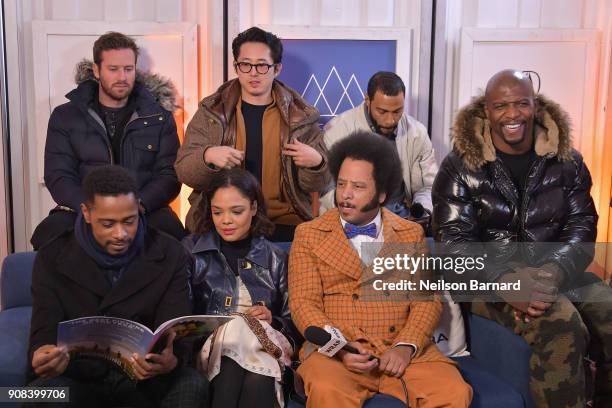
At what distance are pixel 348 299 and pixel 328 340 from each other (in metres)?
0.27

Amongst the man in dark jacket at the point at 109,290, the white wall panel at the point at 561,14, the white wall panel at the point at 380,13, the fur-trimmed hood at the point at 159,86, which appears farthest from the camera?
the white wall panel at the point at 561,14

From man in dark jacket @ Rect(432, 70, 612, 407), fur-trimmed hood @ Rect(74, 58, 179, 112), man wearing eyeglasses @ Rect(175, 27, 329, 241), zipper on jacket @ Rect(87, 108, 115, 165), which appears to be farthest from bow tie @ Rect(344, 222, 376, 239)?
fur-trimmed hood @ Rect(74, 58, 179, 112)

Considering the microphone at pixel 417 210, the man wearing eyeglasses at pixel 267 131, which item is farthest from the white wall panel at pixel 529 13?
the man wearing eyeglasses at pixel 267 131

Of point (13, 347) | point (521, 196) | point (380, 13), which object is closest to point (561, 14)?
point (380, 13)

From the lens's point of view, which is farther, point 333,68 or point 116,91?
point 333,68

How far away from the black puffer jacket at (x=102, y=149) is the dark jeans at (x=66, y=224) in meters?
0.05

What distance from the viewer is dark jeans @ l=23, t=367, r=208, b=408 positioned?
244 cm

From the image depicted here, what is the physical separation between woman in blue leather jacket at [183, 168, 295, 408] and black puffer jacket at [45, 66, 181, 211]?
0.88 meters

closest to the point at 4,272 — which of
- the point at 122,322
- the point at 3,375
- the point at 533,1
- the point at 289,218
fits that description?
the point at 3,375

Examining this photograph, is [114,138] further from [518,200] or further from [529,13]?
[529,13]

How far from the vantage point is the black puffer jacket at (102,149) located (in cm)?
380

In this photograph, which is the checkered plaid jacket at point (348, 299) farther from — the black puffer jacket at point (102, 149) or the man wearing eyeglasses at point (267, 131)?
the black puffer jacket at point (102, 149)

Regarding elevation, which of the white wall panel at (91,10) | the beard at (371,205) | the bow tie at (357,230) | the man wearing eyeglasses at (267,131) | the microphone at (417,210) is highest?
the white wall panel at (91,10)

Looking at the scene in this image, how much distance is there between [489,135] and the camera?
3.19 meters
